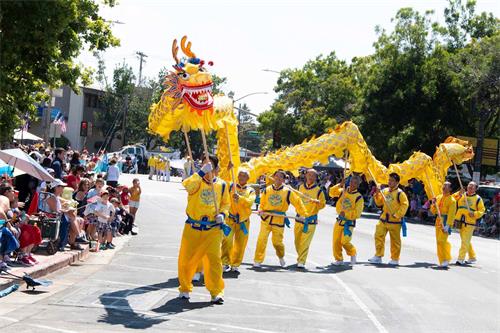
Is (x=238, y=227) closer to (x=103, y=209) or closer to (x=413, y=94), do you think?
(x=103, y=209)

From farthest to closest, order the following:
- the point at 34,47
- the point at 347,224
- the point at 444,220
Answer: the point at 444,220 < the point at 347,224 < the point at 34,47

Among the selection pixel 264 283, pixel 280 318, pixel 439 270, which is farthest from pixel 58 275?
pixel 439 270

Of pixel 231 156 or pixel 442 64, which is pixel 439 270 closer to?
pixel 231 156

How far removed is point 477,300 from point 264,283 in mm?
3440

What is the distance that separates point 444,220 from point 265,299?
749 cm

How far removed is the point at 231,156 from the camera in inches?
536

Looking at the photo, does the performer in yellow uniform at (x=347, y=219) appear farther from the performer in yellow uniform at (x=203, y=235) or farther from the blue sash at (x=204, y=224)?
the blue sash at (x=204, y=224)

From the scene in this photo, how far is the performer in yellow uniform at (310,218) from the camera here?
14469 millimetres

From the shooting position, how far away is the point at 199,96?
34.9 feet

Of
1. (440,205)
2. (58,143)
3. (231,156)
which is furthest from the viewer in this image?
(58,143)

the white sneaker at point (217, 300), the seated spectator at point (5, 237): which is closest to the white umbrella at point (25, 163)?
the seated spectator at point (5, 237)

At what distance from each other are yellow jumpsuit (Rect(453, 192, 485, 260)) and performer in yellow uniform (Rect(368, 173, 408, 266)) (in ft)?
6.74

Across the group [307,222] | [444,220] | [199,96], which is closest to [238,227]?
[307,222]

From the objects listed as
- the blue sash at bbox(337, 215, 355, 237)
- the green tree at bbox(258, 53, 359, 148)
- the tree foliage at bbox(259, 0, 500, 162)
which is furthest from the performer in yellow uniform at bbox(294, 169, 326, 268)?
the green tree at bbox(258, 53, 359, 148)
